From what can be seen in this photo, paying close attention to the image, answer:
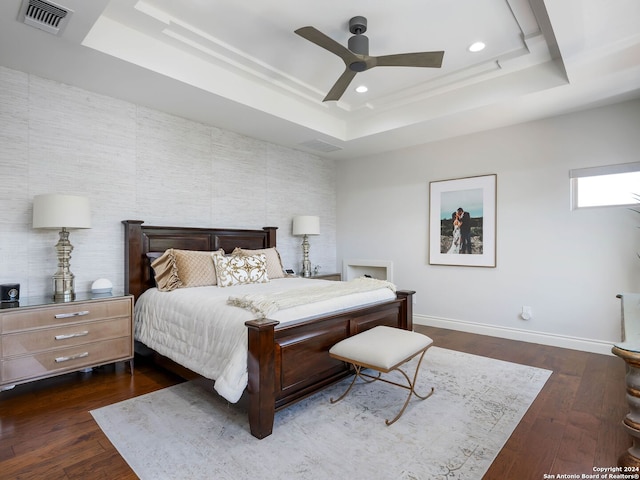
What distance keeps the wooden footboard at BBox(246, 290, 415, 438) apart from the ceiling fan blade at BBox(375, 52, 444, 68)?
2.02 meters

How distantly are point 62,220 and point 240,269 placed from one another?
162 centimetres

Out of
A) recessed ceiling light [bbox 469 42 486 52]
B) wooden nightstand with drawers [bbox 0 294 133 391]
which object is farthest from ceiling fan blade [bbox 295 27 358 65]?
wooden nightstand with drawers [bbox 0 294 133 391]

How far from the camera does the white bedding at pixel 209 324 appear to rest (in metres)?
2.12

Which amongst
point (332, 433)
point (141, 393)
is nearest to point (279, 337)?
point (332, 433)

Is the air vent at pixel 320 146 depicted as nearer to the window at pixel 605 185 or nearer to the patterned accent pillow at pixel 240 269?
the patterned accent pillow at pixel 240 269

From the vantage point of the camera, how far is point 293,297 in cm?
262

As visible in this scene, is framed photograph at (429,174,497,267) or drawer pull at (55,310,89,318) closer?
drawer pull at (55,310,89,318)

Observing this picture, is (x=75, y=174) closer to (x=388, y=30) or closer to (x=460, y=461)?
(x=388, y=30)

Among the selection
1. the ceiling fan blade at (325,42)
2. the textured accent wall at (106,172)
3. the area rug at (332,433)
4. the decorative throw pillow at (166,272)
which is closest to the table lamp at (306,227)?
the textured accent wall at (106,172)

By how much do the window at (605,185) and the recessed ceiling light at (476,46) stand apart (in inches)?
72.6

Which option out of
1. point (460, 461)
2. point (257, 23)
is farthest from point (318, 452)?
point (257, 23)

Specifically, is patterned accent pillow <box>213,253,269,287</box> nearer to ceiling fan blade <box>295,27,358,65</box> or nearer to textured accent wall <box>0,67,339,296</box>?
textured accent wall <box>0,67,339,296</box>

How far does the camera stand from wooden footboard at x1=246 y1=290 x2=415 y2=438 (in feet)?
6.72

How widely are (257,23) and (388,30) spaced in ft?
3.58
